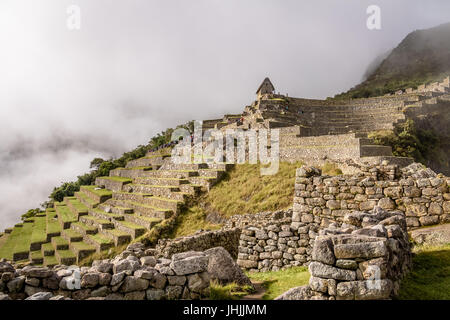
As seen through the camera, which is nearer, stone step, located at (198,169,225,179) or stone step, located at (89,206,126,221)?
stone step, located at (89,206,126,221)

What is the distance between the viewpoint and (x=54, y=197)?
40125 millimetres

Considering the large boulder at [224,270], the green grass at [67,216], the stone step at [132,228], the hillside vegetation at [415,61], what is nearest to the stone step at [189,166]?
the stone step at [132,228]

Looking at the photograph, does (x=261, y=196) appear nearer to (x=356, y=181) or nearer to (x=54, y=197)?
(x=356, y=181)

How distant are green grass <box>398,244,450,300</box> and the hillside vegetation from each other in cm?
5972

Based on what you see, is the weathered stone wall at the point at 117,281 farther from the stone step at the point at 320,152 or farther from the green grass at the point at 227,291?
the stone step at the point at 320,152

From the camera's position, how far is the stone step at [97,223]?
58.9ft

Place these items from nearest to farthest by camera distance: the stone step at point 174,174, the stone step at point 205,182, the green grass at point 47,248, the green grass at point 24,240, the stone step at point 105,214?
the green grass at point 47,248
the stone step at point 205,182
the stone step at point 105,214
the green grass at point 24,240
the stone step at point 174,174

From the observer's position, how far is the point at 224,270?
17.5ft

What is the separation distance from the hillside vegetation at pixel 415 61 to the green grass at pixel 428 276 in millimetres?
59715

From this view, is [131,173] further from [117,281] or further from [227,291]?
[117,281]

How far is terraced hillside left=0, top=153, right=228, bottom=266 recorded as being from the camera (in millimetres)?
16000

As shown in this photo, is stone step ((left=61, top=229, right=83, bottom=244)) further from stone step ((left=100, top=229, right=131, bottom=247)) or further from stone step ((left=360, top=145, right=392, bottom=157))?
stone step ((left=360, top=145, right=392, bottom=157))

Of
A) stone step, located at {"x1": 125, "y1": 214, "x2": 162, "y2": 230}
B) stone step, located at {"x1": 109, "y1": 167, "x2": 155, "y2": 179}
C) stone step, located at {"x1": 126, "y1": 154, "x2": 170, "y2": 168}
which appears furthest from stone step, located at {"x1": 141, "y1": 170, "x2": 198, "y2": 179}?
stone step, located at {"x1": 125, "y1": 214, "x2": 162, "y2": 230}
